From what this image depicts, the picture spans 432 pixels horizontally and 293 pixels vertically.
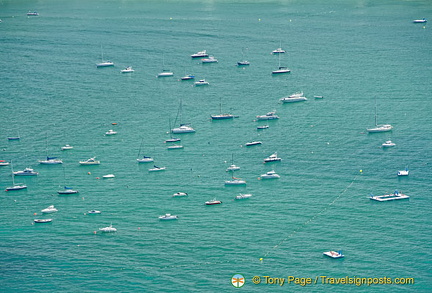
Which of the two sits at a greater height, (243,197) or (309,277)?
(243,197)

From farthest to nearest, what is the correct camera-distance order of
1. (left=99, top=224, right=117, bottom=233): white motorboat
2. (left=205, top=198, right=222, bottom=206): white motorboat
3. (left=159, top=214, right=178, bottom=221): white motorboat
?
(left=205, top=198, right=222, bottom=206): white motorboat
(left=159, top=214, right=178, bottom=221): white motorboat
(left=99, top=224, right=117, bottom=233): white motorboat

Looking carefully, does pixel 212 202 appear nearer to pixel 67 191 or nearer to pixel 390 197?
pixel 67 191

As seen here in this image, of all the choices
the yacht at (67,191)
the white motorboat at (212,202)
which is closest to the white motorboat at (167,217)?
the white motorboat at (212,202)

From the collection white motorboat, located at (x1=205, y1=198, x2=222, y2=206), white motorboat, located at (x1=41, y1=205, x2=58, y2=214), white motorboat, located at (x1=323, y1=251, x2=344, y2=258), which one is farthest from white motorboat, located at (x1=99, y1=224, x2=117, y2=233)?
white motorboat, located at (x1=323, y1=251, x2=344, y2=258)

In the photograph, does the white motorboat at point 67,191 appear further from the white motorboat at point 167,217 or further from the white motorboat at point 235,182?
the white motorboat at point 235,182

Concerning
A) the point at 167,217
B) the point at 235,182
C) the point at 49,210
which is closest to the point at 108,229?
the point at 167,217

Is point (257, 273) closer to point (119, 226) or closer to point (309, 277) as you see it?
point (309, 277)

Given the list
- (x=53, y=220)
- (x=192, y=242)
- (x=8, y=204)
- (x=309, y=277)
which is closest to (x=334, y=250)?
(x=309, y=277)

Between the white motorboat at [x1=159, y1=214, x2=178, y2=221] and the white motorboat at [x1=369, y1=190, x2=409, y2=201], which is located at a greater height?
the white motorboat at [x1=369, y1=190, x2=409, y2=201]

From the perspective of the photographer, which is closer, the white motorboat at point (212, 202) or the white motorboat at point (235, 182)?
the white motorboat at point (212, 202)

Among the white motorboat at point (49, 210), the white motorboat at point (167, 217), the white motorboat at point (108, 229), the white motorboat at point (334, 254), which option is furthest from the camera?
the white motorboat at point (49, 210)

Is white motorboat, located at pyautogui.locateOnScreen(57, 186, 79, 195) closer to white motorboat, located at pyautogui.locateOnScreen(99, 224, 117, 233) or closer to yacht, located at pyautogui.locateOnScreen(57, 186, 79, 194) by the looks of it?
yacht, located at pyautogui.locateOnScreen(57, 186, 79, 194)
